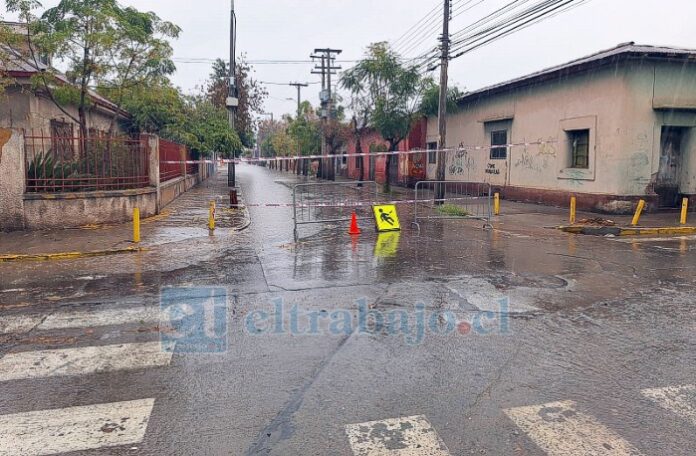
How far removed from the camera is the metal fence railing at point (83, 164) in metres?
13.4

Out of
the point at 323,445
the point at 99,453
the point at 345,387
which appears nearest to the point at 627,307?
the point at 345,387

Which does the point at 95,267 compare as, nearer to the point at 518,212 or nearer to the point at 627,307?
the point at 627,307

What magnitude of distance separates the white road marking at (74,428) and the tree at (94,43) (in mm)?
12660

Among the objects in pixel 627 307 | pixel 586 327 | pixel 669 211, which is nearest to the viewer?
pixel 586 327

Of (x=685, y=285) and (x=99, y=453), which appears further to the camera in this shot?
(x=685, y=285)

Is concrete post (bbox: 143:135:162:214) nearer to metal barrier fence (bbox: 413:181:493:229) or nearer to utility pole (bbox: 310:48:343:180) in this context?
metal barrier fence (bbox: 413:181:493:229)

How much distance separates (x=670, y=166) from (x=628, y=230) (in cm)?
599

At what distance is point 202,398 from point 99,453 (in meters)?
0.91

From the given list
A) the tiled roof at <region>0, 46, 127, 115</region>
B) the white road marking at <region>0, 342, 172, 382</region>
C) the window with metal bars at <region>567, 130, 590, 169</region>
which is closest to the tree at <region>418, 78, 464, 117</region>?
the window with metal bars at <region>567, 130, 590, 169</region>

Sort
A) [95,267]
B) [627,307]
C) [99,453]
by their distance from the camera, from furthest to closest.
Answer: [95,267]
[627,307]
[99,453]

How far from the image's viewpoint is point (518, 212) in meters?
19.2

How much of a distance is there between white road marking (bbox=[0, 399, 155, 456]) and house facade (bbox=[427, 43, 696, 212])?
51.7ft

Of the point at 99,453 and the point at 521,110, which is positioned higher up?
the point at 521,110

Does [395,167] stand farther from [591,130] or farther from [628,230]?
[628,230]
